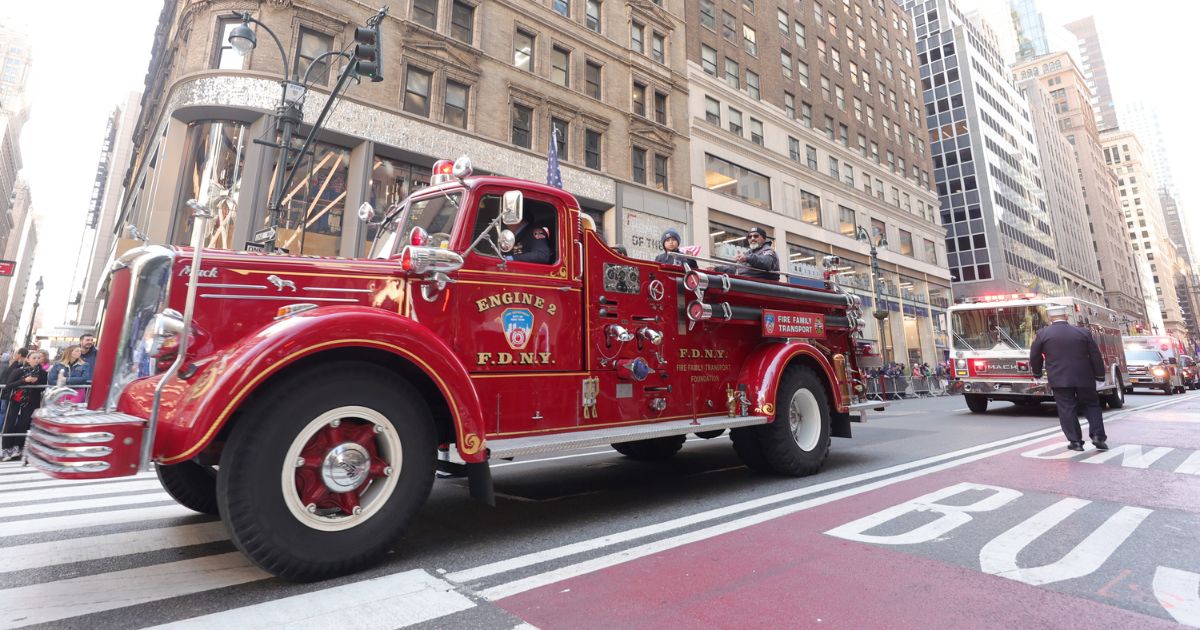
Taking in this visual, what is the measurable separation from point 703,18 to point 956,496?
101 ft

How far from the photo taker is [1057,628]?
2.29 m

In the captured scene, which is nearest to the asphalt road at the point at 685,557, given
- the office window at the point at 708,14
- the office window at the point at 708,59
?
the office window at the point at 708,59

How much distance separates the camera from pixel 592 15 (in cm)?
2411

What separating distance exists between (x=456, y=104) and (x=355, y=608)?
19.3 m

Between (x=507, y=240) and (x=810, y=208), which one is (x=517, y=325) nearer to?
(x=507, y=240)

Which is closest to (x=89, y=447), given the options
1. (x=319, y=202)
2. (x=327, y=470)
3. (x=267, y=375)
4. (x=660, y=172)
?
(x=267, y=375)

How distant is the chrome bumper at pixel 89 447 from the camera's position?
248cm

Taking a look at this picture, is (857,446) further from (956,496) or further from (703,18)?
(703,18)

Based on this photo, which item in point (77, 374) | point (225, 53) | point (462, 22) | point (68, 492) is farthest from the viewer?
point (462, 22)

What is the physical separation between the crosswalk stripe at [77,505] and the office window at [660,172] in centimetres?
2248

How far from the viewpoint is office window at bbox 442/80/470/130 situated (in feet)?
61.7

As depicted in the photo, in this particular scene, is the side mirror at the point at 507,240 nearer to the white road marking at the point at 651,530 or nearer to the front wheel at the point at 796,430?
the white road marking at the point at 651,530

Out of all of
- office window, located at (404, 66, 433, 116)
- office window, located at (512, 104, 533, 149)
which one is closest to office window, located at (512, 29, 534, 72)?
office window, located at (512, 104, 533, 149)

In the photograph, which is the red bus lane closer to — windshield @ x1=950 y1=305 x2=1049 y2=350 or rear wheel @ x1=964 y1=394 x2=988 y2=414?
windshield @ x1=950 y1=305 x2=1049 y2=350
